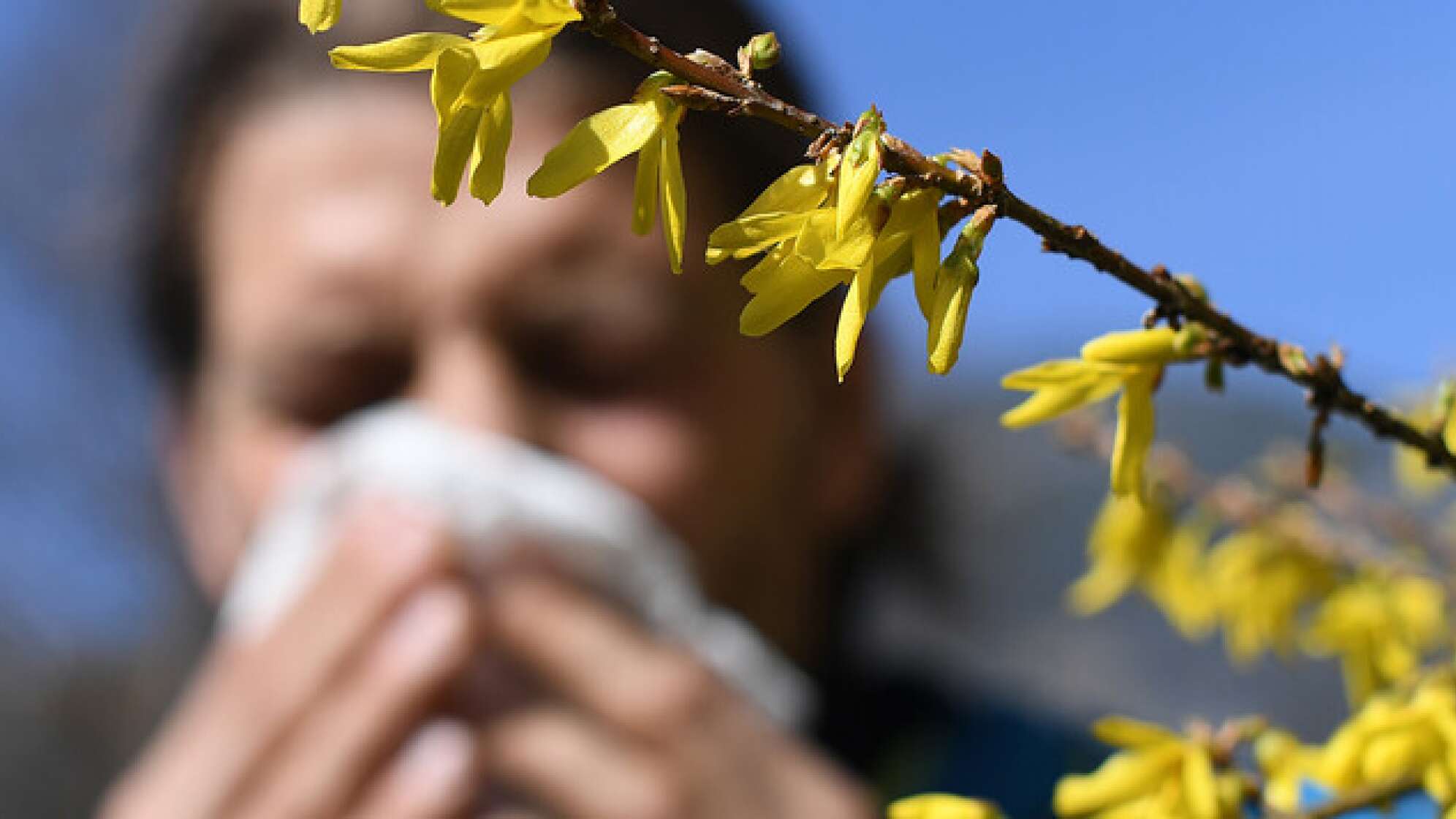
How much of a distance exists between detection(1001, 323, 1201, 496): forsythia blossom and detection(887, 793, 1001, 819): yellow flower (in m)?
0.14

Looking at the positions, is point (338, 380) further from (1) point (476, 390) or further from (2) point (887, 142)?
(2) point (887, 142)

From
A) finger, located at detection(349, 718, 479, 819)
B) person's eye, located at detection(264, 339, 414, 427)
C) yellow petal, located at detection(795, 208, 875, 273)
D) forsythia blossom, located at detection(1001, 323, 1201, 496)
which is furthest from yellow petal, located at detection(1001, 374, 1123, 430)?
person's eye, located at detection(264, 339, 414, 427)

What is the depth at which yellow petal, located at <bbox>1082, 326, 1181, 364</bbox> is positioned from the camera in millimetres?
349

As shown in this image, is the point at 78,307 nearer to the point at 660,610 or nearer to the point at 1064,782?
the point at 660,610

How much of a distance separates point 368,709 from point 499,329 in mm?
444

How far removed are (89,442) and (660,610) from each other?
5.80ft

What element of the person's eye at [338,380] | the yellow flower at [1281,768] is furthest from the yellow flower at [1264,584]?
the person's eye at [338,380]

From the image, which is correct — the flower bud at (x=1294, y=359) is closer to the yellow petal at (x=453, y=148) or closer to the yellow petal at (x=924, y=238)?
the yellow petal at (x=924, y=238)

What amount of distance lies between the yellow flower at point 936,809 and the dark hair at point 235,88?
112 centimetres

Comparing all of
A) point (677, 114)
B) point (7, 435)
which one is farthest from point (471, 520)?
point (7, 435)

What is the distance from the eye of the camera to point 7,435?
2.58 m

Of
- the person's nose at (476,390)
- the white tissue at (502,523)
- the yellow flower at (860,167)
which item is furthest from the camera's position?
the person's nose at (476,390)

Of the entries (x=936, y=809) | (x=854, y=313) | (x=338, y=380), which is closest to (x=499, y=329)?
(x=338, y=380)

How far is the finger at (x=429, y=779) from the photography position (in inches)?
39.3
